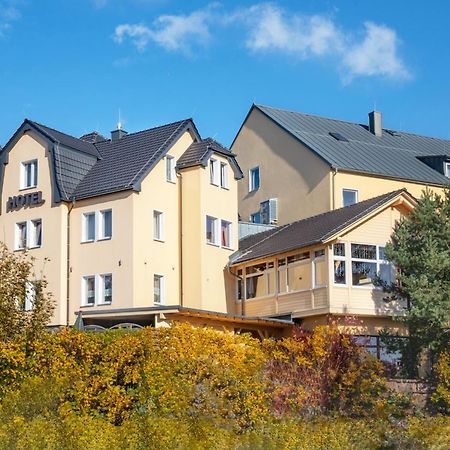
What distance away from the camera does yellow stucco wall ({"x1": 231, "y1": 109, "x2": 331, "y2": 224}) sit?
4728cm

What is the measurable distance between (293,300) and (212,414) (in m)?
15.6

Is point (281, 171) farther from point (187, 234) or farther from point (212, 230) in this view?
point (187, 234)

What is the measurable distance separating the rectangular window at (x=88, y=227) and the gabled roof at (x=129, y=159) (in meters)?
0.92

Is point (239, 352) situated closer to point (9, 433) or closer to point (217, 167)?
point (9, 433)

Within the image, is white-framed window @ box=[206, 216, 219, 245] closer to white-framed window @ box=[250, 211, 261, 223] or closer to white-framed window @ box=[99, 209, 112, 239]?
white-framed window @ box=[99, 209, 112, 239]

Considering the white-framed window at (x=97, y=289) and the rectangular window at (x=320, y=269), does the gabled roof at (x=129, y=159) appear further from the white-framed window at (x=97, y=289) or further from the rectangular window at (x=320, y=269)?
the rectangular window at (x=320, y=269)

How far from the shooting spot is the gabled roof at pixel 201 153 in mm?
42225

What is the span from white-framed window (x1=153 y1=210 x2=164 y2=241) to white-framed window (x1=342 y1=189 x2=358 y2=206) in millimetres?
10009

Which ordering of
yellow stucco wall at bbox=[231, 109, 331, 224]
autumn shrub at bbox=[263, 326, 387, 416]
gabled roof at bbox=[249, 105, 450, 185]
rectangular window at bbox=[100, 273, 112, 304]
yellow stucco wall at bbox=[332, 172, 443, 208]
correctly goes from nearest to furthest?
autumn shrub at bbox=[263, 326, 387, 416]
rectangular window at bbox=[100, 273, 112, 304]
yellow stucco wall at bbox=[332, 172, 443, 208]
yellow stucco wall at bbox=[231, 109, 331, 224]
gabled roof at bbox=[249, 105, 450, 185]

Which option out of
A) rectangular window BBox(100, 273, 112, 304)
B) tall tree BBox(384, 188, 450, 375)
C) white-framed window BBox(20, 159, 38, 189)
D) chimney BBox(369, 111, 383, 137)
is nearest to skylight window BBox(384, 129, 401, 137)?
chimney BBox(369, 111, 383, 137)

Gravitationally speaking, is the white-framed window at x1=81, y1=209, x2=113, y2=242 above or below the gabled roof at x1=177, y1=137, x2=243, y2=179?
below

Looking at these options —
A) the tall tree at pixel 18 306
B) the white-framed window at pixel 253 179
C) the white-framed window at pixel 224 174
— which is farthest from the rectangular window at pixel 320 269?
the tall tree at pixel 18 306

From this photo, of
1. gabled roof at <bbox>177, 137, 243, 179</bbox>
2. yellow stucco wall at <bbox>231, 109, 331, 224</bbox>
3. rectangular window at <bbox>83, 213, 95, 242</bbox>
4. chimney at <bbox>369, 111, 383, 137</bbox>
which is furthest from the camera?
chimney at <bbox>369, 111, 383, 137</bbox>

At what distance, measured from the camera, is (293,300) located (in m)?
38.4
